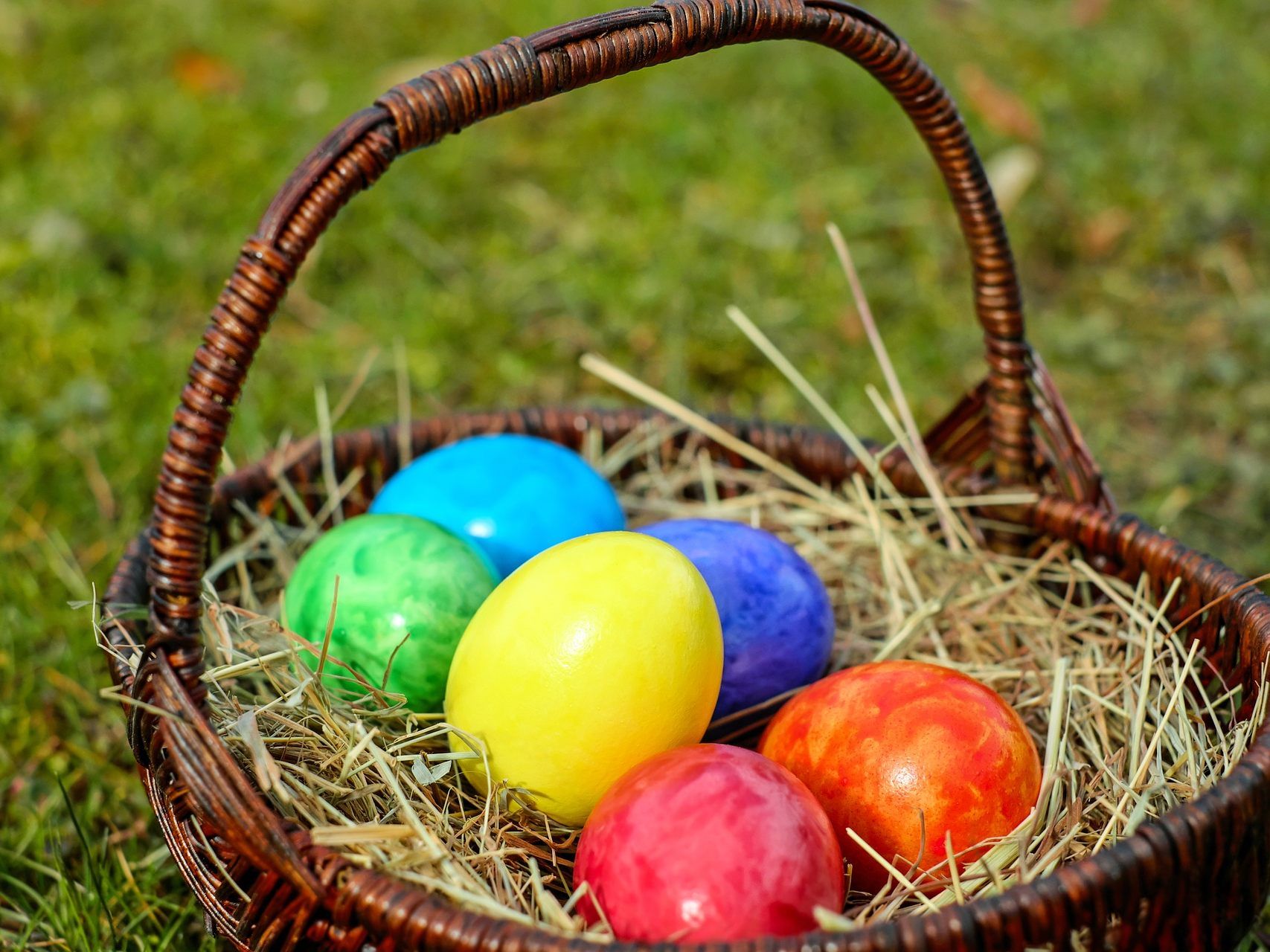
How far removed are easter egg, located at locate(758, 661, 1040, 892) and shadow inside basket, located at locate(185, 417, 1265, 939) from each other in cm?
3

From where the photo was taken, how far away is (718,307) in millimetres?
3211

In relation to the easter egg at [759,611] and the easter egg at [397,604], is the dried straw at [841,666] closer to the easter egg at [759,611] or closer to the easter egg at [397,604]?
the easter egg at [397,604]

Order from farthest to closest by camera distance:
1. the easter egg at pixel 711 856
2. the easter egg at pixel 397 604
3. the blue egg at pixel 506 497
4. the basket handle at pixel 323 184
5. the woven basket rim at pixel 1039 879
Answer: the blue egg at pixel 506 497 < the easter egg at pixel 397 604 < the basket handle at pixel 323 184 < the easter egg at pixel 711 856 < the woven basket rim at pixel 1039 879

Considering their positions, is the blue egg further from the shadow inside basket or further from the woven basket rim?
the woven basket rim

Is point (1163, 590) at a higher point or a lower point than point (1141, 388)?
higher

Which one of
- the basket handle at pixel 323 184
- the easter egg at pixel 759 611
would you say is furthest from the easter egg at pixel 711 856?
the basket handle at pixel 323 184

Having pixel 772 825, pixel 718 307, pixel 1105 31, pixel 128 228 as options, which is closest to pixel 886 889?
pixel 772 825

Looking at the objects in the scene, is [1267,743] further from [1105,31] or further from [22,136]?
[1105,31]

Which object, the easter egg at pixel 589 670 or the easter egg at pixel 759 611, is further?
the easter egg at pixel 759 611

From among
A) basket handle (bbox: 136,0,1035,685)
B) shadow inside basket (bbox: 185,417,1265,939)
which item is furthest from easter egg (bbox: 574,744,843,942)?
basket handle (bbox: 136,0,1035,685)

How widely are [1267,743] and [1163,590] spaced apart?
0.50 meters

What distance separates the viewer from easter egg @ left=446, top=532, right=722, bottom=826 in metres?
1.37

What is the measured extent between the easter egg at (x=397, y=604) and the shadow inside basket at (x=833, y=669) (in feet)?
0.12

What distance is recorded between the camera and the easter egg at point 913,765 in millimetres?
1381
